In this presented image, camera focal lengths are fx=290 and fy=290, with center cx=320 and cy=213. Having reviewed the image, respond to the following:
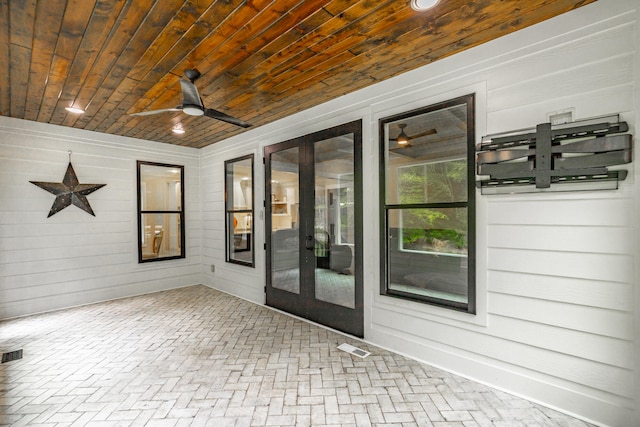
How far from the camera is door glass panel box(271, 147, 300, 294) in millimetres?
4184

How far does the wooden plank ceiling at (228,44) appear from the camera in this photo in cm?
200

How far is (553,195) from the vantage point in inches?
86.4

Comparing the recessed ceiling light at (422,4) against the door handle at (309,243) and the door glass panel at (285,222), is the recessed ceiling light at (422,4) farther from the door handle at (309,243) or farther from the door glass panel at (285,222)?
the door handle at (309,243)

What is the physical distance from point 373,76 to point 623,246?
2459mm

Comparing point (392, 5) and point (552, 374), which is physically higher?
point (392, 5)

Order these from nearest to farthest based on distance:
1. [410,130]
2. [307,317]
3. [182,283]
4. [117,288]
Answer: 1. [410,130]
2. [307,317]
3. [117,288]
4. [182,283]

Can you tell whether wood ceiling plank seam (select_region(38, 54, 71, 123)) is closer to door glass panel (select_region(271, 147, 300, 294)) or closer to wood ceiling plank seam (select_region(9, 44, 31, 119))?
wood ceiling plank seam (select_region(9, 44, 31, 119))

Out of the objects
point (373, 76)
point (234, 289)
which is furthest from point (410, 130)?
point (234, 289)

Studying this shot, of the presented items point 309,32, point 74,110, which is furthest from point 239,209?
point 309,32

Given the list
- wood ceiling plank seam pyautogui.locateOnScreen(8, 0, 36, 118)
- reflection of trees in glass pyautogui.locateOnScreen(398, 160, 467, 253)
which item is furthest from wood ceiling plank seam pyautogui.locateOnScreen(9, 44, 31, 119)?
reflection of trees in glass pyautogui.locateOnScreen(398, 160, 467, 253)

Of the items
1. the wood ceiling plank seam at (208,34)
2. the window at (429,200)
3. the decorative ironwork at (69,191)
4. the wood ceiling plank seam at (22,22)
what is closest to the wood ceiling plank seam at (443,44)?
the window at (429,200)

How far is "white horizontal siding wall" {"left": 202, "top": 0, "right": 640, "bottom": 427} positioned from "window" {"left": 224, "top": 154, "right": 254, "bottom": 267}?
2964 millimetres

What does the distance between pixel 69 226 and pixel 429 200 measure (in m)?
5.45

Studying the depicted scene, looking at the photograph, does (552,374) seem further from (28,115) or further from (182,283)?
(28,115)
